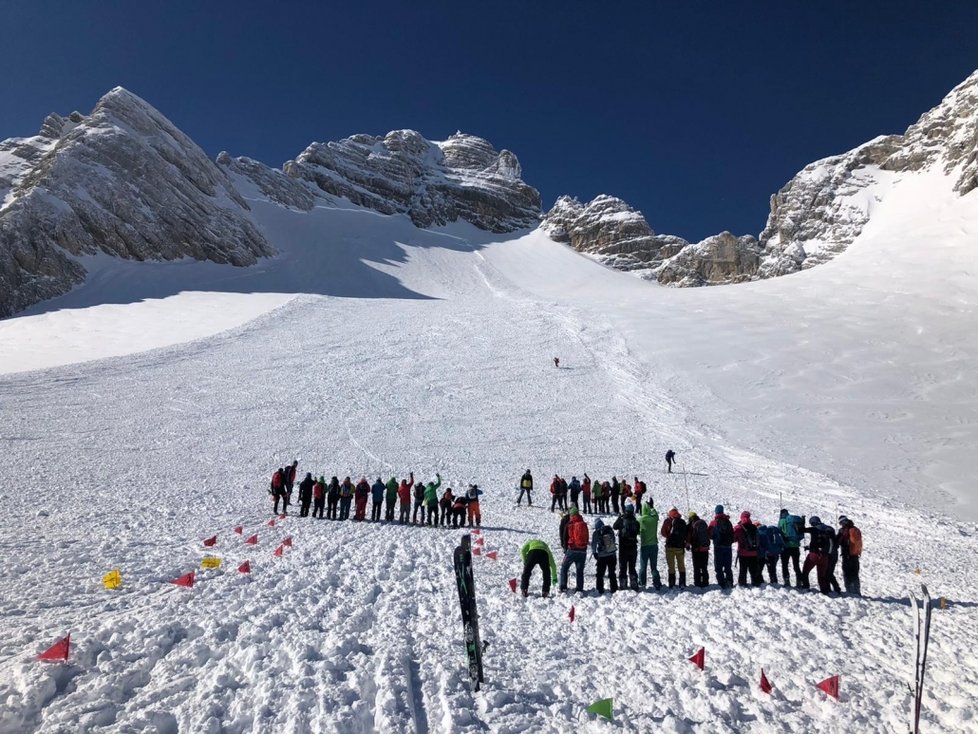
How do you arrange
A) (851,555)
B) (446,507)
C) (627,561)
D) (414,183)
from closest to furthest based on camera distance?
(851,555)
(627,561)
(446,507)
(414,183)

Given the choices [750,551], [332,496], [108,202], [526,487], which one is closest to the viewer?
[750,551]

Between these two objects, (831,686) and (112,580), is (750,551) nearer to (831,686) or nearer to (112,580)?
(831,686)

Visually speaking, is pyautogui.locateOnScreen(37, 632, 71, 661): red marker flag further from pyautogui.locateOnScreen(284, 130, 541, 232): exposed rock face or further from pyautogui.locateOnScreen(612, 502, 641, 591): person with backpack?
pyautogui.locateOnScreen(284, 130, 541, 232): exposed rock face

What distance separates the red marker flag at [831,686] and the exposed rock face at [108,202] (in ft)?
184

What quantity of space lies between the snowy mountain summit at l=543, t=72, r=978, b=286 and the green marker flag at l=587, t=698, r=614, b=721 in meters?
88.2

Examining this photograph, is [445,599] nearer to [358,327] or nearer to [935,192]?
[358,327]

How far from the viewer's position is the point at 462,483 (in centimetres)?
1938

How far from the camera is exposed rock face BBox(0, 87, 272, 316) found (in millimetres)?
49406

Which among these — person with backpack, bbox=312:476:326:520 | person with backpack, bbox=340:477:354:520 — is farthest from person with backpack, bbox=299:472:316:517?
person with backpack, bbox=340:477:354:520

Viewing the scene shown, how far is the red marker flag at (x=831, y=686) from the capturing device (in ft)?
18.0

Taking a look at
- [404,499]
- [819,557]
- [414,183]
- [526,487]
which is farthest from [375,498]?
[414,183]

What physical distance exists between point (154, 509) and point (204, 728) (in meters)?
10.9

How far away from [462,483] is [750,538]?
38.2ft

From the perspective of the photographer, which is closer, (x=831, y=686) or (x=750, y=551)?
(x=831, y=686)
